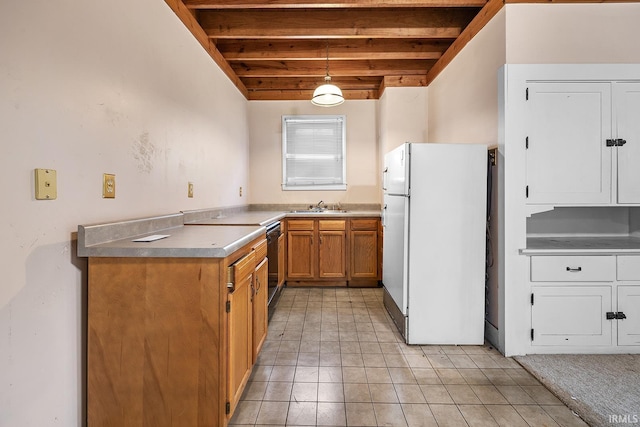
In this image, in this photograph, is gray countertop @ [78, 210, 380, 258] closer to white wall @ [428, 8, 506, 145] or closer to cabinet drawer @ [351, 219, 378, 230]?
white wall @ [428, 8, 506, 145]

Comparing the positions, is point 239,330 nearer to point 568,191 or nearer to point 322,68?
point 568,191

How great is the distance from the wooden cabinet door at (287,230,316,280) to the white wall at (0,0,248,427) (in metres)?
2.10

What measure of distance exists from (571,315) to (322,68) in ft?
11.7

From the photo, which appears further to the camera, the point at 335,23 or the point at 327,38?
the point at 327,38

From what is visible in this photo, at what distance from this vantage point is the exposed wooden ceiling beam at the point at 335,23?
300 cm

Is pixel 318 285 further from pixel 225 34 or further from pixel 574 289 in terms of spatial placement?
pixel 225 34

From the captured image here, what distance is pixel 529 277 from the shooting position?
7.68 feet

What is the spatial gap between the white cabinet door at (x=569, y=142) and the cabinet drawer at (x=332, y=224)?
2.18m

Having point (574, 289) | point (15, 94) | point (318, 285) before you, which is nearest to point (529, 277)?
point (574, 289)

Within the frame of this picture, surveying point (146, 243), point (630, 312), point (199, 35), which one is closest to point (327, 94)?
point (199, 35)

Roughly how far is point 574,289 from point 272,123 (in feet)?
13.0

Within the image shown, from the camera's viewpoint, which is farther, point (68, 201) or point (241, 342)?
point (241, 342)

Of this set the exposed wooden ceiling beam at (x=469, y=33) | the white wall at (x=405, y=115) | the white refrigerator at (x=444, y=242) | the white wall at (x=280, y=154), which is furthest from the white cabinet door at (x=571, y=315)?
the white wall at (x=280, y=154)

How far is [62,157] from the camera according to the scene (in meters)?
1.34
